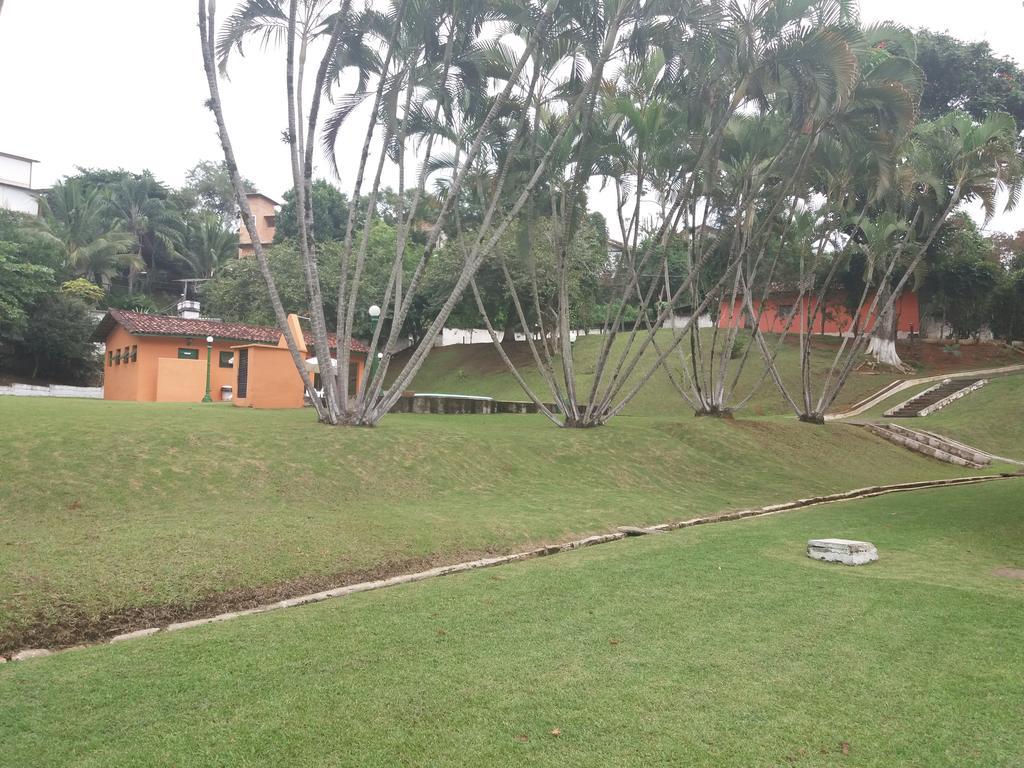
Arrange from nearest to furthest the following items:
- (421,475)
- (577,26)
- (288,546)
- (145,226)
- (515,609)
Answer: (515,609) → (288,546) → (421,475) → (577,26) → (145,226)

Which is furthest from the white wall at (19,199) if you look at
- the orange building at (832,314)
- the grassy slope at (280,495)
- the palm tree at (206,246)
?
the grassy slope at (280,495)

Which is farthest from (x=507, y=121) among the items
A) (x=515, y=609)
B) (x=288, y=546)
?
(x=515, y=609)

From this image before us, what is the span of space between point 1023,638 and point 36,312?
39.8 meters

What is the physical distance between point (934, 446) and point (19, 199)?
2237 inches

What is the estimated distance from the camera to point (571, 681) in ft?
15.3

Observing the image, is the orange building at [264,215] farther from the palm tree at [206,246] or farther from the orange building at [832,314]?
the orange building at [832,314]

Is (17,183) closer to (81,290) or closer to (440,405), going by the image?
(81,290)

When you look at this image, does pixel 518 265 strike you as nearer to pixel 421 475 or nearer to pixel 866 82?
pixel 866 82

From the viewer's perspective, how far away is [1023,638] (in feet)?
17.9

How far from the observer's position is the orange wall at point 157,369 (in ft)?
92.6

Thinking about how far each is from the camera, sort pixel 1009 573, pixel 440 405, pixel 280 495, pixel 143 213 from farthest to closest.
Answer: pixel 143 213 < pixel 440 405 < pixel 280 495 < pixel 1009 573

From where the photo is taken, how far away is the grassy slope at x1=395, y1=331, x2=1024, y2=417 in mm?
31500

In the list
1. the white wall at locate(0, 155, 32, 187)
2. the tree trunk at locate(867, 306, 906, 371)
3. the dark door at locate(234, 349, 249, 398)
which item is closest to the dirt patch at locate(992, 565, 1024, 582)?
the dark door at locate(234, 349, 249, 398)

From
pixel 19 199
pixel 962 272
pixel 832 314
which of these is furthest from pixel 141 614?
pixel 19 199
